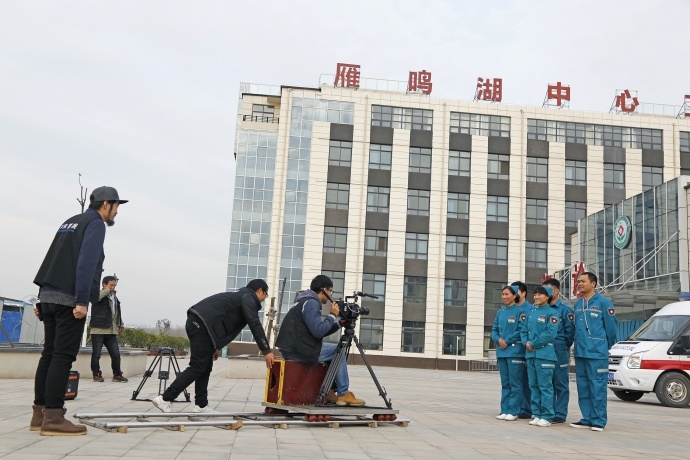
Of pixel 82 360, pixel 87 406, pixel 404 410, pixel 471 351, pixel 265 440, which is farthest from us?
pixel 471 351

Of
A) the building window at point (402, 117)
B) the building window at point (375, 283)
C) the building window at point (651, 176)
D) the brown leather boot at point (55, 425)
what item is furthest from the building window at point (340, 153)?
the brown leather boot at point (55, 425)

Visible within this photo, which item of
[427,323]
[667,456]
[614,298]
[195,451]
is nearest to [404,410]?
[667,456]

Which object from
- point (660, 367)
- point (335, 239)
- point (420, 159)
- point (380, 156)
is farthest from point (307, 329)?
point (420, 159)

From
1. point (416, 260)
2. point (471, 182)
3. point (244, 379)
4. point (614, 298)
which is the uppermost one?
point (471, 182)

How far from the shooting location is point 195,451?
17.4ft

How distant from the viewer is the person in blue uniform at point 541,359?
30.1 ft

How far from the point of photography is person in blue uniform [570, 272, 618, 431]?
28.9 ft

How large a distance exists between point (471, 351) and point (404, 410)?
133 ft

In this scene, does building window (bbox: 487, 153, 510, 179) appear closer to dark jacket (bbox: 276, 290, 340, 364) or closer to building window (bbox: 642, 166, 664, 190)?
building window (bbox: 642, 166, 664, 190)

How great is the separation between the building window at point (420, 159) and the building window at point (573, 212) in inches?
433

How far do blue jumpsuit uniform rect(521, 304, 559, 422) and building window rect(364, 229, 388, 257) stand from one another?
40.9m

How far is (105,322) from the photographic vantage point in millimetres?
11875

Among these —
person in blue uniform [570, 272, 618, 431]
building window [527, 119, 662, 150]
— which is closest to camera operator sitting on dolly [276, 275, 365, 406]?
person in blue uniform [570, 272, 618, 431]

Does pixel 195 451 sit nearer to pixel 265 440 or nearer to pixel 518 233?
pixel 265 440
